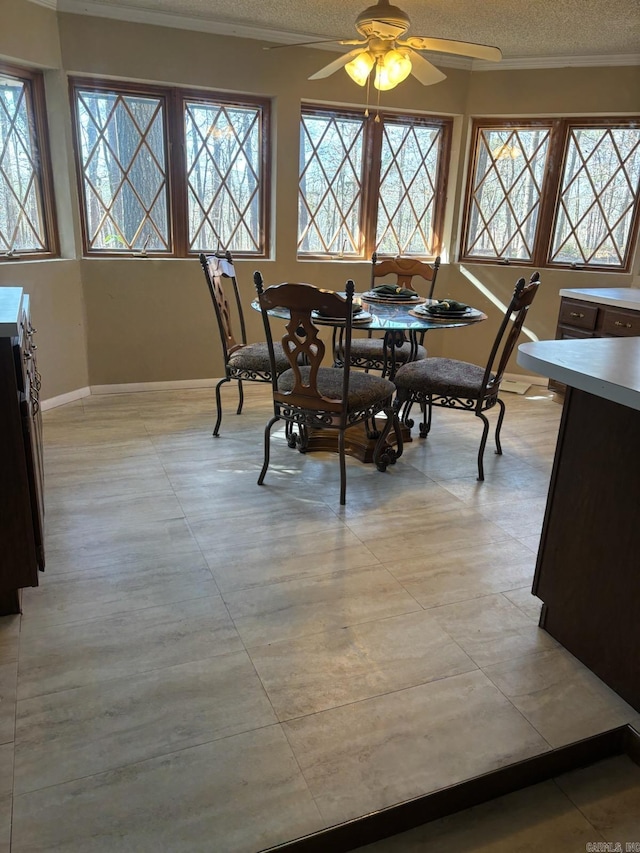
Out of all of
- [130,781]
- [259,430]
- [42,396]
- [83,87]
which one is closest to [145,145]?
[83,87]

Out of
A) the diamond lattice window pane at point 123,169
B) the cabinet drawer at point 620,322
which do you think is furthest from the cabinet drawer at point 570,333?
the diamond lattice window pane at point 123,169

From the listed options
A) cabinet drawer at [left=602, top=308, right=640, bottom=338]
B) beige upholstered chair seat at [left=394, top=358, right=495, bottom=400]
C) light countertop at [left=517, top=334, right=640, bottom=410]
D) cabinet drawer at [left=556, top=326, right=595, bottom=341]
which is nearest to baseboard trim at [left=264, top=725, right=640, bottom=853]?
light countertop at [left=517, top=334, right=640, bottom=410]

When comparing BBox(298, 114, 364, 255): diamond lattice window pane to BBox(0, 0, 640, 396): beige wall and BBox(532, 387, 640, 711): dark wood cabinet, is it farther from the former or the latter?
BBox(532, 387, 640, 711): dark wood cabinet

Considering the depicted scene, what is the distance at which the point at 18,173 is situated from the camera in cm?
353

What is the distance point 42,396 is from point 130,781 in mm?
2869

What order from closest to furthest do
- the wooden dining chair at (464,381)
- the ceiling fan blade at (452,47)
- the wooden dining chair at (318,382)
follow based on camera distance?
the wooden dining chair at (318,382) → the ceiling fan blade at (452,47) → the wooden dining chair at (464,381)

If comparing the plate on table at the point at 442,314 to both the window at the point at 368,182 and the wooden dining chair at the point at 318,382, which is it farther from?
the window at the point at 368,182

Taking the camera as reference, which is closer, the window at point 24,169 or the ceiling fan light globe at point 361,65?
the ceiling fan light globe at point 361,65

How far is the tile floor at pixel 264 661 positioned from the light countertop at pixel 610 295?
151 centimetres

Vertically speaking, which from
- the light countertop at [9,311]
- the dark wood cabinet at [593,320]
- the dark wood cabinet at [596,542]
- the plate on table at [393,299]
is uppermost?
the light countertop at [9,311]

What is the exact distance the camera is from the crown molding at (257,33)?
347 centimetres

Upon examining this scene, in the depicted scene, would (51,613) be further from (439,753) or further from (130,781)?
(439,753)

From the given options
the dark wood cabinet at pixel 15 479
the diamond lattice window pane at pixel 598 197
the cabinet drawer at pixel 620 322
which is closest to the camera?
the dark wood cabinet at pixel 15 479

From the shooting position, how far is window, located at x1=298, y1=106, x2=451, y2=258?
171 inches
